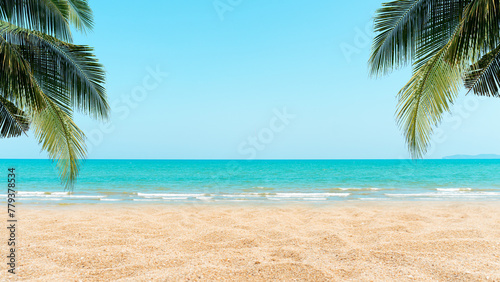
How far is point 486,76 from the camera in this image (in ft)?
17.4

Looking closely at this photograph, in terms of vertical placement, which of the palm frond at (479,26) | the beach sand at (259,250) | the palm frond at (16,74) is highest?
the palm frond at (479,26)

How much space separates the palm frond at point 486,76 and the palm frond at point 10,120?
910 centimetres

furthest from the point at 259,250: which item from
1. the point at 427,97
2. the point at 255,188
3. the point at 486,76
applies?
the point at 255,188

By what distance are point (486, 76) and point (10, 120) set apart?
9.65 meters

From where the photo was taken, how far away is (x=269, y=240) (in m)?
5.56

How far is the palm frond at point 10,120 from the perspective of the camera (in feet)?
21.8

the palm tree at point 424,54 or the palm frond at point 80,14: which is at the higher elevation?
the palm frond at point 80,14

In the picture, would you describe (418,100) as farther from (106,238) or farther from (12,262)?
(12,262)

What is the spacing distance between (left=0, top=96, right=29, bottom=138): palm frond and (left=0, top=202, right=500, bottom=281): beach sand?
2164 mm

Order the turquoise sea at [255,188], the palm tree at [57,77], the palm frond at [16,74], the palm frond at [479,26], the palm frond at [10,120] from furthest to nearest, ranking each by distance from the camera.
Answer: the turquoise sea at [255,188] → the palm frond at [10,120] → the palm tree at [57,77] → the palm frond at [16,74] → the palm frond at [479,26]

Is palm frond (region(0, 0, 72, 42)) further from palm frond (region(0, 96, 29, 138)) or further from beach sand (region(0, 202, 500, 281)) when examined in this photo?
beach sand (region(0, 202, 500, 281))

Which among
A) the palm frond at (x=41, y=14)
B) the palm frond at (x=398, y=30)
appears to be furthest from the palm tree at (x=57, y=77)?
the palm frond at (x=398, y=30)

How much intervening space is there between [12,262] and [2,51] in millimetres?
2989

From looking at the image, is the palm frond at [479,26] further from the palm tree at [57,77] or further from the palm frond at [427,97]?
the palm tree at [57,77]
